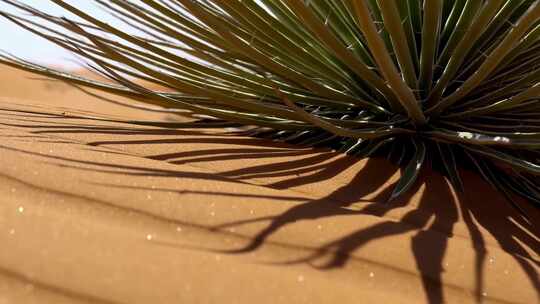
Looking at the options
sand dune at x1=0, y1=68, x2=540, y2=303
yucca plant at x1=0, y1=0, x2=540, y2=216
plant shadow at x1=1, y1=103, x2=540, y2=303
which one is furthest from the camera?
yucca plant at x1=0, y1=0, x2=540, y2=216

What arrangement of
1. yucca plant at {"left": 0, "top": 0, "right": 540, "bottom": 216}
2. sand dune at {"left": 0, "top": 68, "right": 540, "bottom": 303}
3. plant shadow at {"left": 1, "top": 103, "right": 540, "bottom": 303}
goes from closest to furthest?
sand dune at {"left": 0, "top": 68, "right": 540, "bottom": 303} → plant shadow at {"left": 1, "top": 103, "right": 540, "bottom": 303} → yucca plant at {"left": 0, "top": 0, "right": 540, "bottom": 216}

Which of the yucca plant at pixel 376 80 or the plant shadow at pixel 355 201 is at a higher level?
the yucca plant at pixel 376 80

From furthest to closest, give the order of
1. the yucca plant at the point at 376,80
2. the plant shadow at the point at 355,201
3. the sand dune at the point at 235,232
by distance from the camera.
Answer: the yucca plant at the point at 376,80, the plant shadow at the point at 355,201, the sand dune at the point at 235,232

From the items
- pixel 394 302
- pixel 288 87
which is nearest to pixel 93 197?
pixel 394 302

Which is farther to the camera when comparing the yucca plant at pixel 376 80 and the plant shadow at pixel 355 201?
the yucca plant at pixel 376 80

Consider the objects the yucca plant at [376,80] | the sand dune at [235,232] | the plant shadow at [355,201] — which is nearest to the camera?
the sand dune at [235,232]

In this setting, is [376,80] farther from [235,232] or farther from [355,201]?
[235,232]
